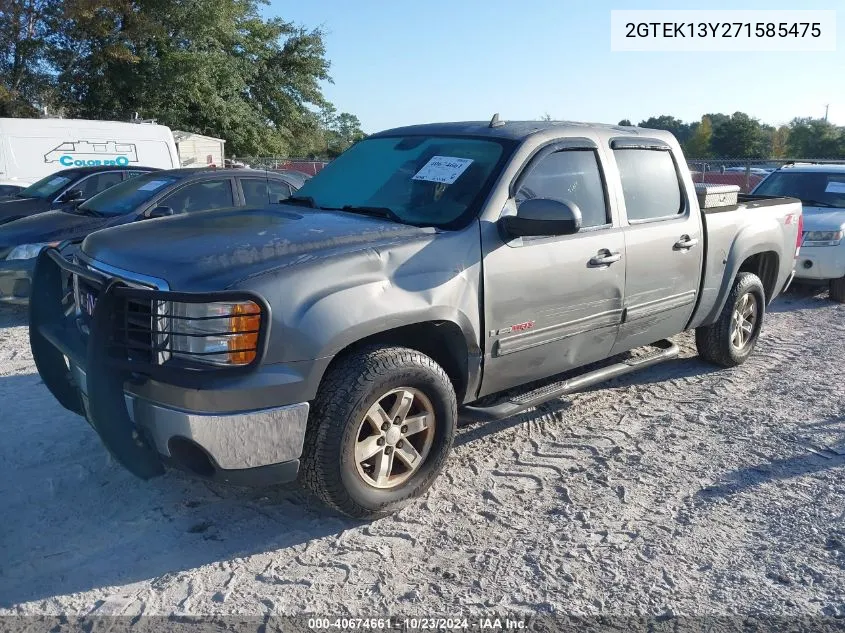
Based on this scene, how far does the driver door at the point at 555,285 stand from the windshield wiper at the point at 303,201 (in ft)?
4.08

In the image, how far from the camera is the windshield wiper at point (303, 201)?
177 inches

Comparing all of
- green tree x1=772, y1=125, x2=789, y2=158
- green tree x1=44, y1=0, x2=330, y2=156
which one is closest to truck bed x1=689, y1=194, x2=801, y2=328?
green tree x1=44, y1=0, x2=330, y2=156

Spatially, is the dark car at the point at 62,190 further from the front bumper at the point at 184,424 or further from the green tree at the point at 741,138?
the green tree at the point at 741,138

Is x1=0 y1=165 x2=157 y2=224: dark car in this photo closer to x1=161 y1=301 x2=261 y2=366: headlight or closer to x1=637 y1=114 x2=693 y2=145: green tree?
x1=161 y1=301 x2=261 y2=366: headlight

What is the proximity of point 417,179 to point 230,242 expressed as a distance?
1.24 metres

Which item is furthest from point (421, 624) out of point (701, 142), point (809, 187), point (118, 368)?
point (701, 142)

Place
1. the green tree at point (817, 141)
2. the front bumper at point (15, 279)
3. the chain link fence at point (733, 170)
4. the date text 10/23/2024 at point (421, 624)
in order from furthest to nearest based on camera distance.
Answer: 1. the green tree at point (817, 141)
2. the chain link fence at point (733, 170)
3. the front bumper at point (15, 279)
4. the date text 10/23/2024 at point (421, 624)

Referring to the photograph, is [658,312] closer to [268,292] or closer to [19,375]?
[268,292]

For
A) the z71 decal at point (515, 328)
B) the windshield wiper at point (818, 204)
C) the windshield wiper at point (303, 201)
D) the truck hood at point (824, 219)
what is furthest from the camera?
the windshield wiper at point (818, 204)

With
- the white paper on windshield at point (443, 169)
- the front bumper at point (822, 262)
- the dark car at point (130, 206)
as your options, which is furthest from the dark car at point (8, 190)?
the front bumper at point (822, 262)

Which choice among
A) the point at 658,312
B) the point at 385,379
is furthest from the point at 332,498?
the point at 658,312

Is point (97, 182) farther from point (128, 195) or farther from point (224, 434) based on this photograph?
point (224, 434)

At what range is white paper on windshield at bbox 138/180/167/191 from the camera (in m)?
Answer: 7.76

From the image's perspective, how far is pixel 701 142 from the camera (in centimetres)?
5638
